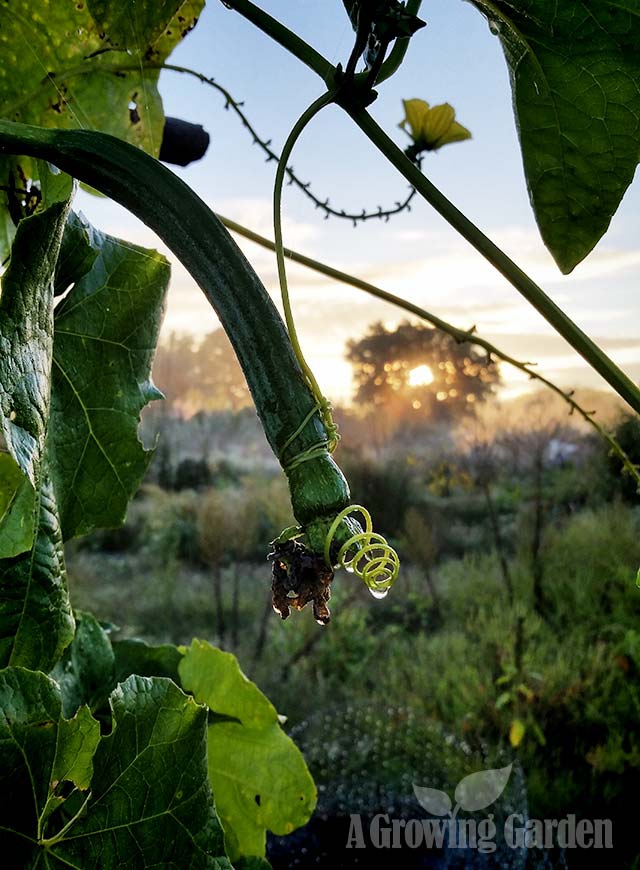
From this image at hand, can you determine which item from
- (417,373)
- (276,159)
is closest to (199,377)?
(417,373)

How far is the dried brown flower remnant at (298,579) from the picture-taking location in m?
0.28

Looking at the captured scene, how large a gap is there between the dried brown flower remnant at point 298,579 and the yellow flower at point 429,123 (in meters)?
0.37

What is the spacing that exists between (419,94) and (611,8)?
0.24m

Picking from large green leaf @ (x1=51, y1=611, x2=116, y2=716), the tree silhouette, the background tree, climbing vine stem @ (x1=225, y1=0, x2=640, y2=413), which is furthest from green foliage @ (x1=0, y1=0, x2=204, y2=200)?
the background tree

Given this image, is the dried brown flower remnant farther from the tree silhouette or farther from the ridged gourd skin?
the tree silhouette

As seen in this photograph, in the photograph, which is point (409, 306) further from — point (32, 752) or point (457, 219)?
point (32, 752)

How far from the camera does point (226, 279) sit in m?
0.31

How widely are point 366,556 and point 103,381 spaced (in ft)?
0.88

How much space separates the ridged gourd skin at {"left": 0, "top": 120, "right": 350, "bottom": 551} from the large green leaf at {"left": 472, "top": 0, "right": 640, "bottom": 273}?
15cm

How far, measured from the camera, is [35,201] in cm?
46

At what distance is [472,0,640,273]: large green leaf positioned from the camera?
1.20 ft

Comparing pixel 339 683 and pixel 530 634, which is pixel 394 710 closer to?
pixel 339 683

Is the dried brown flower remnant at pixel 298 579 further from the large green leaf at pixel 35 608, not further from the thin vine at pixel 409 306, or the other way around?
the thin vine at pixel 409 306

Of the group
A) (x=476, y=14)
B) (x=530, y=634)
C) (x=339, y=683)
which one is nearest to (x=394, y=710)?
(x=339, y=683)
